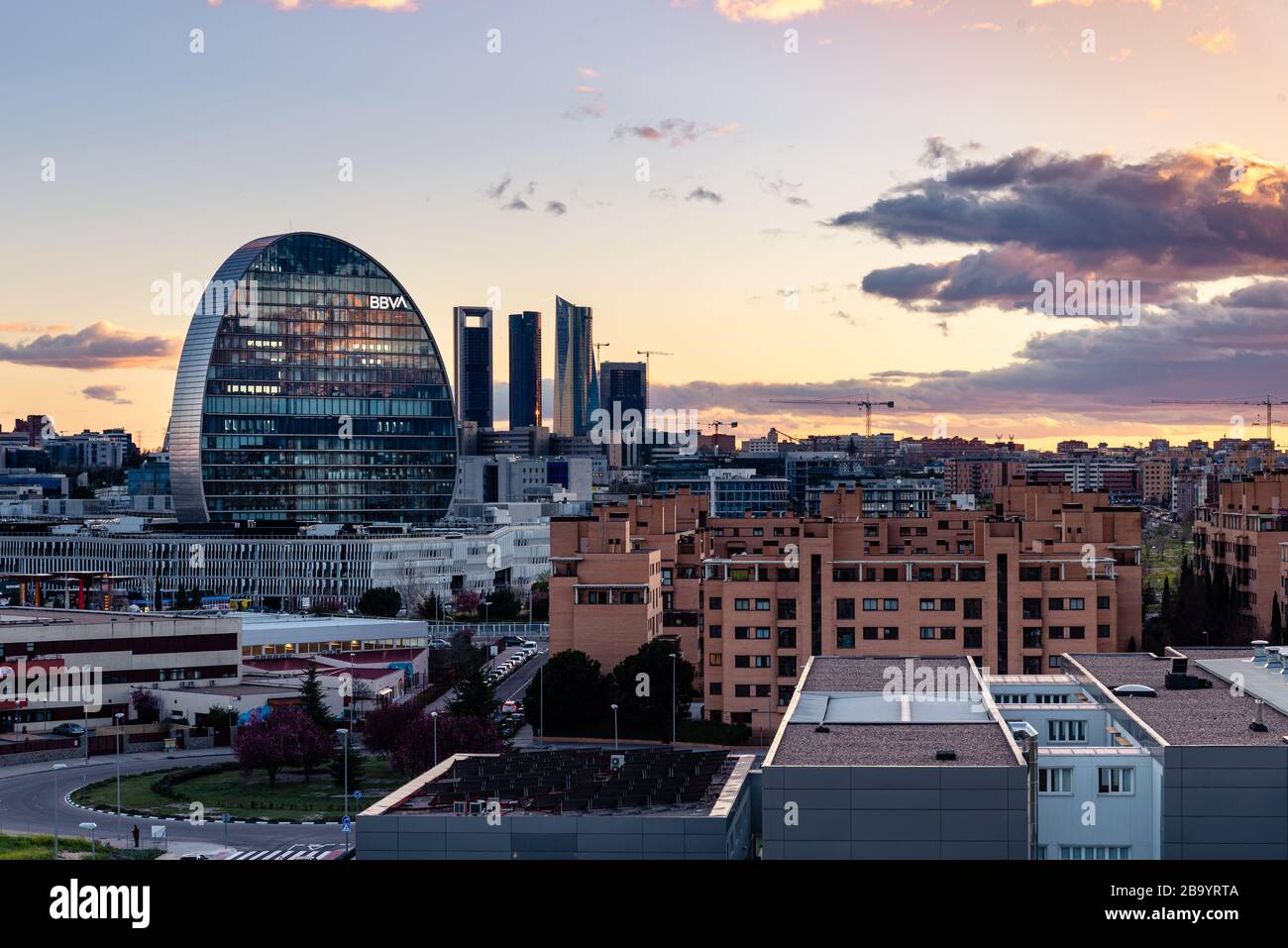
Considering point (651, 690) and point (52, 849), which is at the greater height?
point (651, 690)

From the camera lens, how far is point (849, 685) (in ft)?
97.3

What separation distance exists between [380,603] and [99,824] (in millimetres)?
52949

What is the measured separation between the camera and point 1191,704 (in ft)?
84.4

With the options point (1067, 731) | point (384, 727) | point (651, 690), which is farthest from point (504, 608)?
point (1067, 731)

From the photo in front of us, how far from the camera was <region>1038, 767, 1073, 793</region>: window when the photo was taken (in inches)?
890

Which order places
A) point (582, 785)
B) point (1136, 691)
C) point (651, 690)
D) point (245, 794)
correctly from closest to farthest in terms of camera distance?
point (582, 785) < point (1136, 691) < point (245, 794) < point (651, 690)

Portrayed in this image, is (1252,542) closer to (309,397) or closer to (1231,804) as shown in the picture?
(1231,804)

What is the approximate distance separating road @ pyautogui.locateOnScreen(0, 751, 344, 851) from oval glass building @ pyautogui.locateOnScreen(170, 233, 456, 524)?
75947mm

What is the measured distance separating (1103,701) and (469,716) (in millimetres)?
22829

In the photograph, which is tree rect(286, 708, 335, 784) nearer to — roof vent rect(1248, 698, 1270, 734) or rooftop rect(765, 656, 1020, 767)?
rooftop rect(765, 656, 1020, 767)

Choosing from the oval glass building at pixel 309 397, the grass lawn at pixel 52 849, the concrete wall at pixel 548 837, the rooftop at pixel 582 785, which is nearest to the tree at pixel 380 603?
the oval glass building at pixel 309 397

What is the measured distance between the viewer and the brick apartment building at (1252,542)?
59.8 meters
